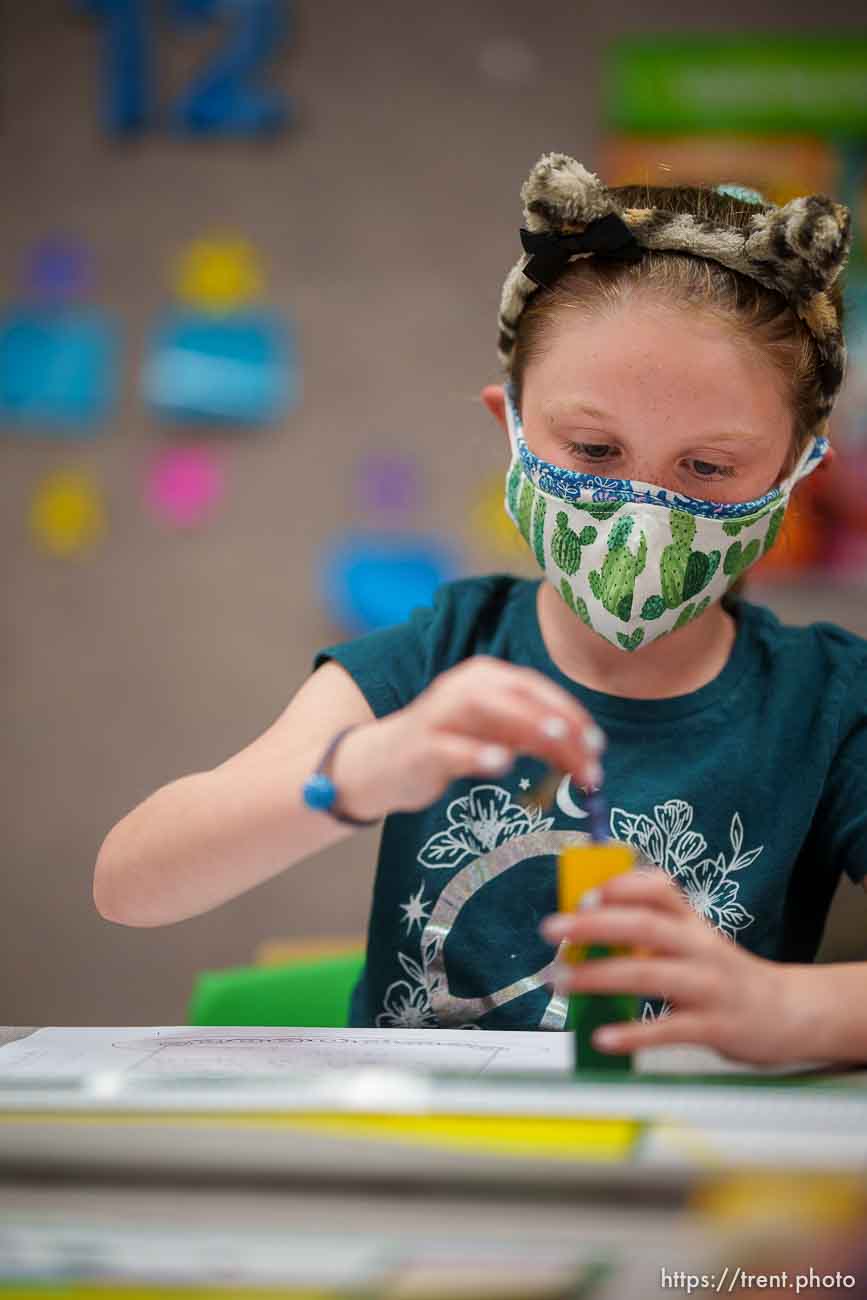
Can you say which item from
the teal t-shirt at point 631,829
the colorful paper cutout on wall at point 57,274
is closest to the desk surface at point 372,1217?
the teal t-shirt at point 631,829

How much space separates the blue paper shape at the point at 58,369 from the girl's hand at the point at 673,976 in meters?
2.10

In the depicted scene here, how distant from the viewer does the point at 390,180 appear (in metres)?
2.46

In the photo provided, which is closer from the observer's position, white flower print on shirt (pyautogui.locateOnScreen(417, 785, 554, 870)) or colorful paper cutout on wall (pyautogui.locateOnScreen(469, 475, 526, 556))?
white flower print on shirt (pyautogui.locateOnScreen(417, 785, 554, 870))

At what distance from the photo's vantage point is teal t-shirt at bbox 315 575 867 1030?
962 mm

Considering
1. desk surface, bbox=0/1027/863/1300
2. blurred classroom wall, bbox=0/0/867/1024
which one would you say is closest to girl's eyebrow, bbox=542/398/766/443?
desk surface, bbox=0/1027/863/1300

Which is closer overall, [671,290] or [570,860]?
[570,860]

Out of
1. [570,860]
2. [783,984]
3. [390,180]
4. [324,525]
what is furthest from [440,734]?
[390,180]

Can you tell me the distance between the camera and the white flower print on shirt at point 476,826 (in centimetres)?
98

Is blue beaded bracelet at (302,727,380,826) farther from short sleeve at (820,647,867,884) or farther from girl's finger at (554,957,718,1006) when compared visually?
short sleeve at (820,647,867,884)

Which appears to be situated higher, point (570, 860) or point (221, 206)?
point (221, 206)

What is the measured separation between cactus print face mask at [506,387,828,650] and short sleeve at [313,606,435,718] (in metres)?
0.13

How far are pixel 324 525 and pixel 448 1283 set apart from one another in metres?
2.16

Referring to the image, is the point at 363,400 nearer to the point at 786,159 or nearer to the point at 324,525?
the point at 324,525

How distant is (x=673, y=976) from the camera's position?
0.63 m
